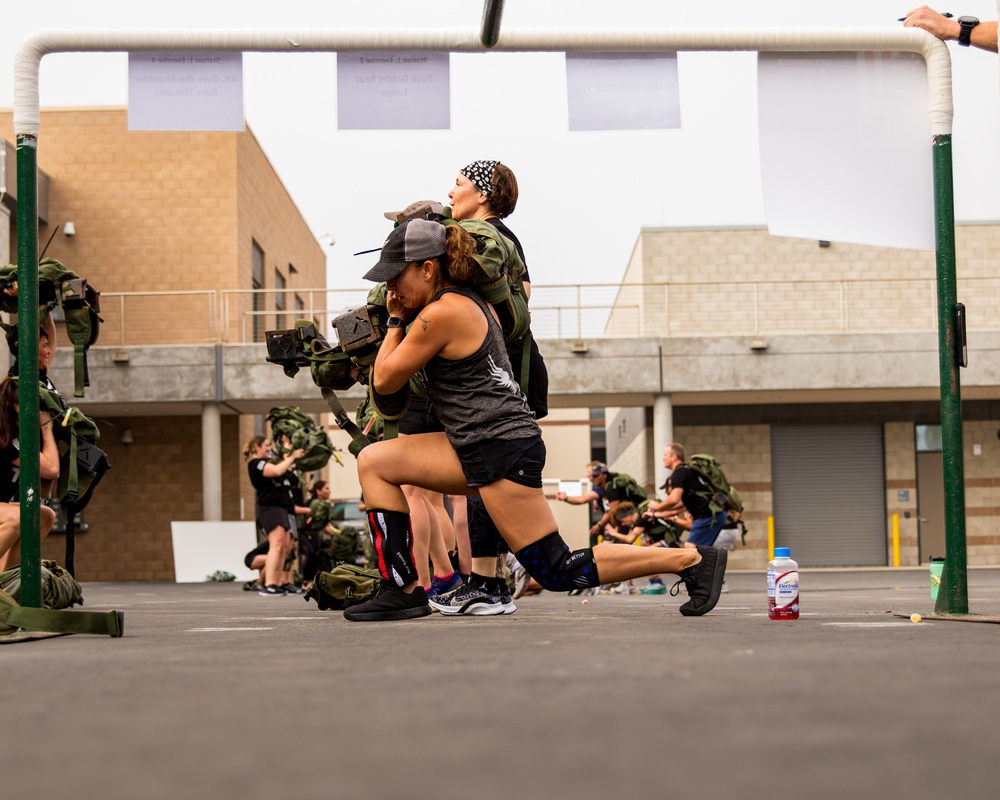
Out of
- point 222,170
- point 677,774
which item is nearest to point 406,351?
point 677,774

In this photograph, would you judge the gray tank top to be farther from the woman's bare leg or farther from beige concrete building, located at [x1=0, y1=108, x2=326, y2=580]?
beige concrete building, located at [x1=0, y1=108, x2=326, y2=580]

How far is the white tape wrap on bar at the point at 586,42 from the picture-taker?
6043 millimetres

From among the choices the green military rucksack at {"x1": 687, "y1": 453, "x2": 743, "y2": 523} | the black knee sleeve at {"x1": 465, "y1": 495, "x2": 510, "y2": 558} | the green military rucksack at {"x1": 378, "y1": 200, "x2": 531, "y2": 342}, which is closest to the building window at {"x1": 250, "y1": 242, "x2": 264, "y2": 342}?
the green military rucksack at {"x1": 687, "y1": 453, "x2": 743, "y2": 523}

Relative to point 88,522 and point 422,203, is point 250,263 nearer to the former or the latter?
point 88,522

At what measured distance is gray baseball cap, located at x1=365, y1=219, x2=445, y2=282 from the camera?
5250mm

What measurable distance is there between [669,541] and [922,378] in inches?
487

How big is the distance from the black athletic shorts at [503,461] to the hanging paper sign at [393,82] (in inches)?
75.4

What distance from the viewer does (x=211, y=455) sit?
1040 inches

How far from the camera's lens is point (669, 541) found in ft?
50.3

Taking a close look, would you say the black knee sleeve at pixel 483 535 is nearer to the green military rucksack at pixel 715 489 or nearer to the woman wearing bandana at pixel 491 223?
the woman wearing bandana at pixel 491 223

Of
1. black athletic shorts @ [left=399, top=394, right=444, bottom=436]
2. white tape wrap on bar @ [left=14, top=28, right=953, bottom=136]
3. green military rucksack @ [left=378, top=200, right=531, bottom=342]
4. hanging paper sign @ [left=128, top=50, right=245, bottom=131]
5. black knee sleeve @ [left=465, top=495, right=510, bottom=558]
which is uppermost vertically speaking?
white tape wrap on bar @ [left=14, top=28, right=953, bottom=136]

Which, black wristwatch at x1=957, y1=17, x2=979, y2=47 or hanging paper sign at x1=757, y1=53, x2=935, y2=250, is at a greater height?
black wristwatch at x1=957, y1=17, x2=979, y2=47

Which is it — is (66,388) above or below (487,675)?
Answer: above

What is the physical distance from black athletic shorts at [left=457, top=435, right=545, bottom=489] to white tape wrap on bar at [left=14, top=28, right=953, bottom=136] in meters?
1.99
